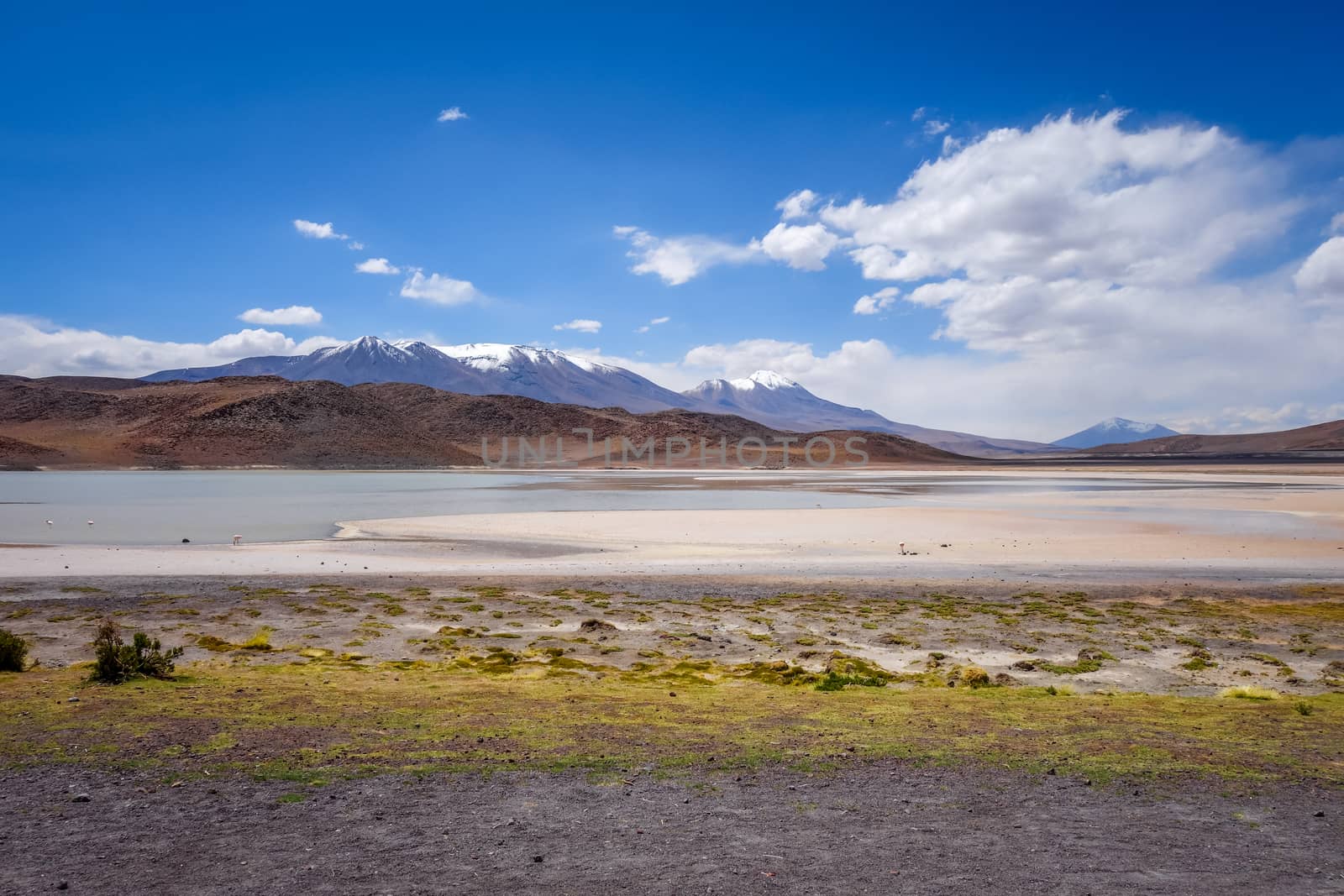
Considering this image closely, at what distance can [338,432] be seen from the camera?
433 feet

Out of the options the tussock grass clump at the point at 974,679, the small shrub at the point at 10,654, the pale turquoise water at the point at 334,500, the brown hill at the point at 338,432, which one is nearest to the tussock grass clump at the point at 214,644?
the small shrub at the point at 10,654

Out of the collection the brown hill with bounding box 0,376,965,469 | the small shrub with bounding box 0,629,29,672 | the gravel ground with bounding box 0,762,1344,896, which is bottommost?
the gravel ground with bounding box 0,762,1344,896

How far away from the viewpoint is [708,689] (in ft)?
28.2

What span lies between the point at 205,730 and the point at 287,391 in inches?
5756

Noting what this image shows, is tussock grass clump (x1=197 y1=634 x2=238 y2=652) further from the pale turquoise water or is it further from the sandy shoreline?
the pale turquoise water

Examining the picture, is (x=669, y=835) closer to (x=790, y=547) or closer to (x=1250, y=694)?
(x=1250, y=694)

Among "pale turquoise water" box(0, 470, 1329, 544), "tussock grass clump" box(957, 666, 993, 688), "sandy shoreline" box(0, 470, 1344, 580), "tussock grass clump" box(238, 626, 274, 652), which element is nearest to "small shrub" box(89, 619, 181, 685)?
"tussock grass clump" box(238, 626, 274, 652)

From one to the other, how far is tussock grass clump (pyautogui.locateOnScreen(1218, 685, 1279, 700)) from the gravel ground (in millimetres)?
3441

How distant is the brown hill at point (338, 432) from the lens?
12038 cm

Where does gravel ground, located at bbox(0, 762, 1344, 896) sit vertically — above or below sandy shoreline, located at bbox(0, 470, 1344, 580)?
above

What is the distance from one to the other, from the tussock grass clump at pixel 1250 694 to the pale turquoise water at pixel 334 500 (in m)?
24.6

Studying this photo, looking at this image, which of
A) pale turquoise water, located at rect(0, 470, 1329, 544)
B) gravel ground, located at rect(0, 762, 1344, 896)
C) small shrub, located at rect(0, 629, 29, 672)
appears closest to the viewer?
gravel ground, located at rect(0, 762, 1344, 896)

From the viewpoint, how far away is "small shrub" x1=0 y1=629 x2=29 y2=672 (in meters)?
8.35

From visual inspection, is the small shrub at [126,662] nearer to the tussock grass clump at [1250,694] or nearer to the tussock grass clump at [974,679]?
the tussock grass clump at [974,679]
